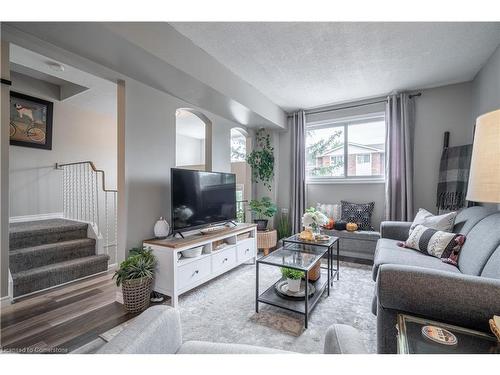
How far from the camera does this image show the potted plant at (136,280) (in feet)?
6.55

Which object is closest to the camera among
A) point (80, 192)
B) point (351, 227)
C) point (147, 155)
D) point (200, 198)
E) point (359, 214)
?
point (147, 155)

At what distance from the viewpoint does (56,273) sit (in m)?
2.48

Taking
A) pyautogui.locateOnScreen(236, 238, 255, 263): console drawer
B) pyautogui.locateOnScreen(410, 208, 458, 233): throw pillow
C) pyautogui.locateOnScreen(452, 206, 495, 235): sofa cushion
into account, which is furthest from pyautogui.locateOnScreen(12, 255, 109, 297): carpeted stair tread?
pyautogui.locateOnScreen(452, 206, 495, 235): sofa cushion

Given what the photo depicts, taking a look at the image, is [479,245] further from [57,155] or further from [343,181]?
[57,155]

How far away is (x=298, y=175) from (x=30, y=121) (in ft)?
13.5

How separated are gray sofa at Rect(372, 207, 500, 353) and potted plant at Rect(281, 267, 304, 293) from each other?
2.30 feet

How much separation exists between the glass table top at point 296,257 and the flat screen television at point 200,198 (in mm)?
913

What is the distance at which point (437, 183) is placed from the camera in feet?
10.5

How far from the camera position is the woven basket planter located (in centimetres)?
199

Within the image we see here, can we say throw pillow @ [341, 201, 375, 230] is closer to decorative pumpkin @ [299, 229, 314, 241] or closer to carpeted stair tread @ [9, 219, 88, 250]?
decorative pumpkin @ [299, 229, 314, 241]

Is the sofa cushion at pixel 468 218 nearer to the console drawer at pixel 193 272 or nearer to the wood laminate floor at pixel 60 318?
the console drawer at pixel 193 272

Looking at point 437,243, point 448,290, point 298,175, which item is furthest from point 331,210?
point 448,290
